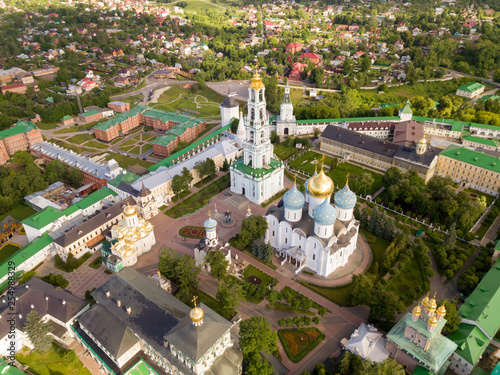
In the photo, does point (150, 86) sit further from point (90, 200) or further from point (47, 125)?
point (90, 200)

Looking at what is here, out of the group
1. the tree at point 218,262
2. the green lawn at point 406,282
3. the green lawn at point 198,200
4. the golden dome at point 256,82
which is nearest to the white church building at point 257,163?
the golden dome at point 256,82

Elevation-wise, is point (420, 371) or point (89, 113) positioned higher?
point (89, 113)

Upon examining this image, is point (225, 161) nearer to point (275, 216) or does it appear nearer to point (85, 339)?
point (275, 216)

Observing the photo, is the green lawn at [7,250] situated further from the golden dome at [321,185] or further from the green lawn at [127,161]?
the golden dome at [321,185]

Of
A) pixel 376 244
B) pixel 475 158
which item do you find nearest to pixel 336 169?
pixel 376 244

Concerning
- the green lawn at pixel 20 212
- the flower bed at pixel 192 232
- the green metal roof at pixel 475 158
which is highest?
the green metal roof at pixel 475 158

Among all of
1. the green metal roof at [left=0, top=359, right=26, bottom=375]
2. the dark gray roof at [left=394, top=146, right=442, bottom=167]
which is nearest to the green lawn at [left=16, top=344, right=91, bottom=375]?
the green metal roof at [left=0, top=359, right=26, bottom=375]
